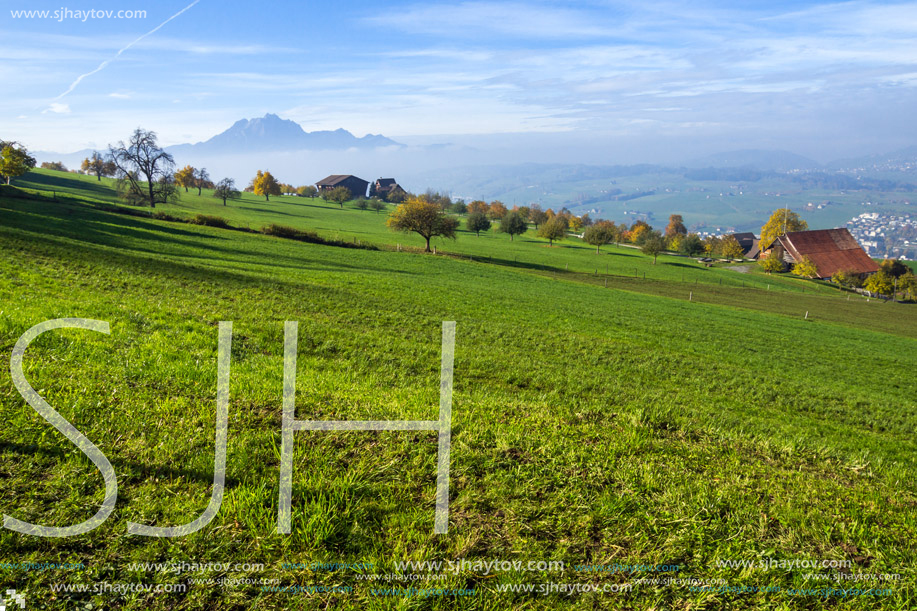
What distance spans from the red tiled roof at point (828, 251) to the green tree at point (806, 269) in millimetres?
2647

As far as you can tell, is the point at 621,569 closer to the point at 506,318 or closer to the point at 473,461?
the point at 473,461

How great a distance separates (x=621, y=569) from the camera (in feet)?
13.9

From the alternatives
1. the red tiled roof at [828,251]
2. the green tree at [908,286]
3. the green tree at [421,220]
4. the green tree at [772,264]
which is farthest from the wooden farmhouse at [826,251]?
the green tree at [421,220]

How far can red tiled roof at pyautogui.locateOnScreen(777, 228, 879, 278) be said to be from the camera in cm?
11538

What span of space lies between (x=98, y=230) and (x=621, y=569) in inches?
2099

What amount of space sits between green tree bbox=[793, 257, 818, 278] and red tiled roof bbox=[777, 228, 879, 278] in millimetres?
2647

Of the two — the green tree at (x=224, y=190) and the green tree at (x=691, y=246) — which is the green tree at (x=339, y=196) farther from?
the green tree at (x=691, y=246)

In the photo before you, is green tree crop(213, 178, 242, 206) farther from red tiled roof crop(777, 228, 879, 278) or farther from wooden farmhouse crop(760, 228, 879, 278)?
red tiled roof crop(777, 228, 879, 278)

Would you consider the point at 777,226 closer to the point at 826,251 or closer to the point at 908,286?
the point at 826,251

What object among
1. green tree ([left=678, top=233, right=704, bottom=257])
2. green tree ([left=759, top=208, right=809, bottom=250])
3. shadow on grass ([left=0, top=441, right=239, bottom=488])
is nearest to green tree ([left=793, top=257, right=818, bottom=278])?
green tree ([left=759, top=208, right=809, bottom=250])

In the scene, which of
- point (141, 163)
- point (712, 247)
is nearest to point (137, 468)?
point (141, 163)

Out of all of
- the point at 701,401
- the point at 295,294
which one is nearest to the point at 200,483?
the point at 701,401

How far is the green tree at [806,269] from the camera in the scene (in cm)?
10881

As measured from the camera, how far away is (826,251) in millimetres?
120188
